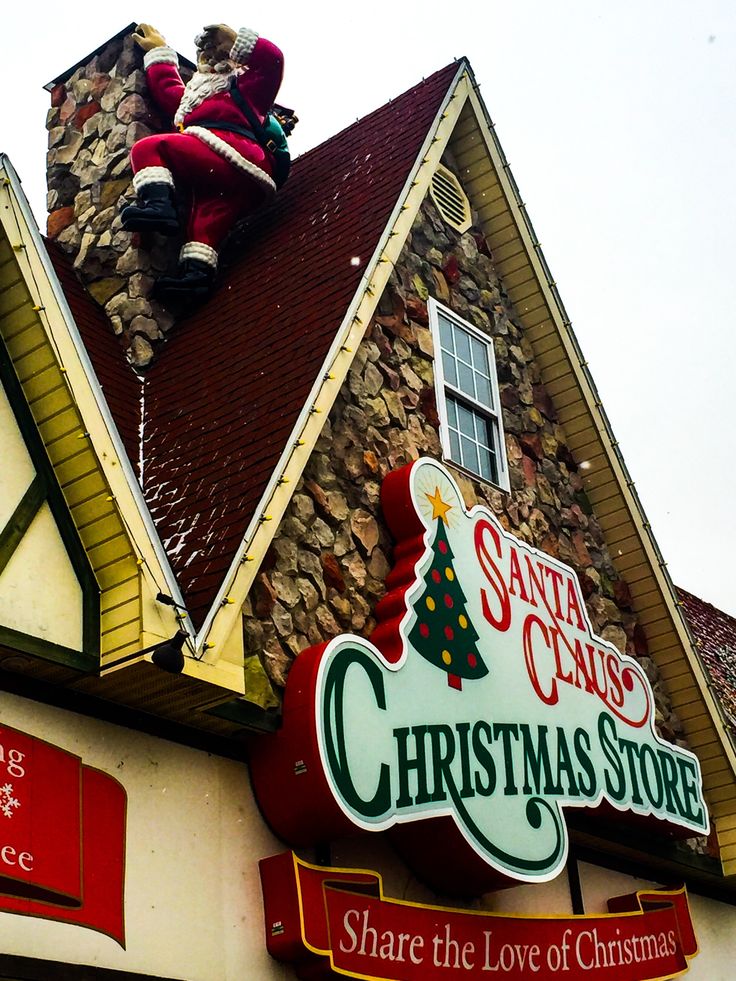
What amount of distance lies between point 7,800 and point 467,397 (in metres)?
6.10

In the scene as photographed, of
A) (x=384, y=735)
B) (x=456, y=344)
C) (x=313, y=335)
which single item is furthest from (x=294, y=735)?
(x=456, y=344)

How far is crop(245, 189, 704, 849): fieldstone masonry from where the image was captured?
8.71m

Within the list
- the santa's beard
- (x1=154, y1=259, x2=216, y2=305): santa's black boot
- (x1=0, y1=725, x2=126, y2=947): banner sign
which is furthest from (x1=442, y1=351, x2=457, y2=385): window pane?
(x1=0, y1=725, x2=126, y2=947): banner sign

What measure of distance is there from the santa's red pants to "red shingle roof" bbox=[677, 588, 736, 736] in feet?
21.8

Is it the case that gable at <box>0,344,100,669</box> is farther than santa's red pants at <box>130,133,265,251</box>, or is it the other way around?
santa's red pants at <box>130,133,265,251</box>

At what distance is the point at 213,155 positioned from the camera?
11531 mm

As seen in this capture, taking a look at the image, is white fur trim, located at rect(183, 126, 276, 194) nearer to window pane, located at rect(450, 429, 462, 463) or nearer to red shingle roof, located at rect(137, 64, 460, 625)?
red shingle roof, located at rect(137, 64, 460, 625)

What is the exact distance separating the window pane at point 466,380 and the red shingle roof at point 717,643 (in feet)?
13.8

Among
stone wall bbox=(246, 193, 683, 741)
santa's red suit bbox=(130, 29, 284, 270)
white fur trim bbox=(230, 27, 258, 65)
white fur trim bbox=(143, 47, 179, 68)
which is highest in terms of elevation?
white fur trim bbox=(143, 47, 179, 68)

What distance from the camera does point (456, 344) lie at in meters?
11.7

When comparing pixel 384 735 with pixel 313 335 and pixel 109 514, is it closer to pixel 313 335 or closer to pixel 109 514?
pixel 109 514

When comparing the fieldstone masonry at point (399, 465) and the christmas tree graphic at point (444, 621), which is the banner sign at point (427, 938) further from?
the christmas tree graphic at point (444, 621)

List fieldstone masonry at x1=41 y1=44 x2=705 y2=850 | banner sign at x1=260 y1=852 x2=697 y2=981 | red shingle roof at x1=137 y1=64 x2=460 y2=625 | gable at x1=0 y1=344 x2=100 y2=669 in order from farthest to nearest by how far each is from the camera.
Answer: fieldstone masonry at x1=41 y1=44 x2=705 y2=850, red shingle roof at x1=137 y1=64 x2=460 y2=625, banner sign at x1=260 y1=852 x2=697 y2=981, gable at x1=0 y1=344 x2=100 y2=669

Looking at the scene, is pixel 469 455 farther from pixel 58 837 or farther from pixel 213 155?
pixel 58 837
